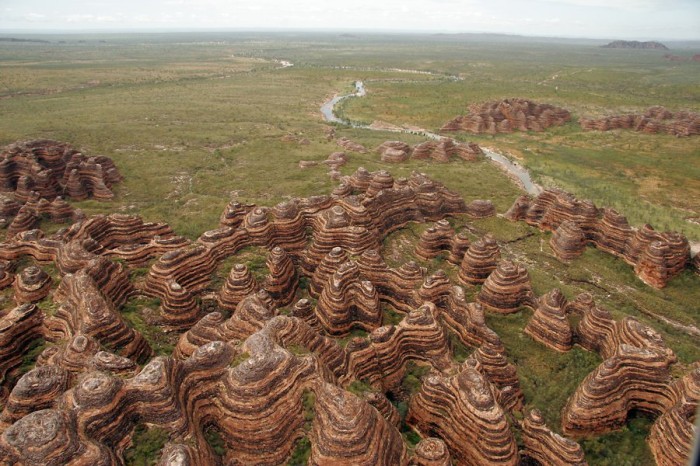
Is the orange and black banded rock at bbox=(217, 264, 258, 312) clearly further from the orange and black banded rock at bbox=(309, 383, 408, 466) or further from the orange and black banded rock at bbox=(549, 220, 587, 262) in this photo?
the orange and black banded rock at bbox=(549, 220, 587, 262)

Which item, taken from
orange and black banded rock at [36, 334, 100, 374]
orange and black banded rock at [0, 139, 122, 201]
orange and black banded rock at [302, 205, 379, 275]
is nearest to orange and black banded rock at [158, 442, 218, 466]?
orange and black banded rock at [36, 334, 100, 374]

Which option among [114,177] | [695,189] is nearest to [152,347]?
[114,177]

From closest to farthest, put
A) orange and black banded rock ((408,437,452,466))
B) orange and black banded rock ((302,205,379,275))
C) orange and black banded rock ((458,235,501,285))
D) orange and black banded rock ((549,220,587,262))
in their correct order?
orange and black banded rock ((408,437,452,466)), orange and black banded rock ((302,205,379,275)), orange and black banded rock ((458,235,501,285)), orange and black banded rock ((549,220,587,262))

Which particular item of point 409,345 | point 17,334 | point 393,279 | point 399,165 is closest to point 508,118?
point 399,165

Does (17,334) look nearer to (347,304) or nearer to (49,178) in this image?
(347,304)

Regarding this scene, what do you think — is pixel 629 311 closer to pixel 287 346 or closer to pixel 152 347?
pixel 287 346

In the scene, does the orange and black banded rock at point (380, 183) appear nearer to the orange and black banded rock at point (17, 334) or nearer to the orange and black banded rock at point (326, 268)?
the orange and black banded rock at point (326, 268)
